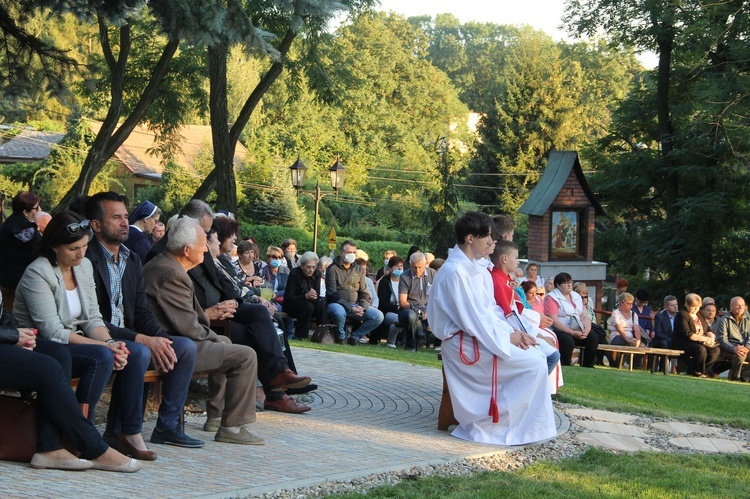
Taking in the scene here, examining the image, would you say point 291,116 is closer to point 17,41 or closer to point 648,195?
point 648,195

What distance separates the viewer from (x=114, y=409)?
6.56 m

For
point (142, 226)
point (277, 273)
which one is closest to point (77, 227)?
point (142, 226)

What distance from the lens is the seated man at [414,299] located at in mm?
16328

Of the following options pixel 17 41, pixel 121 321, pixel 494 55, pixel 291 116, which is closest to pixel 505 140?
pixel 291 116

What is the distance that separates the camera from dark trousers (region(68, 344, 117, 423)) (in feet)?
20.2

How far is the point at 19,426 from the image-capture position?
19.5ft

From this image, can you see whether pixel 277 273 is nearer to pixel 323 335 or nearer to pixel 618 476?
pixel 323 335

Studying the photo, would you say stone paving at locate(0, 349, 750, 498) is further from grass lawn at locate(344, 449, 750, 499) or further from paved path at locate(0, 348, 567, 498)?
grass lawn at locate(344, 449, 750, 499)

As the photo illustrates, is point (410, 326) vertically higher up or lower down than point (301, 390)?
higher up

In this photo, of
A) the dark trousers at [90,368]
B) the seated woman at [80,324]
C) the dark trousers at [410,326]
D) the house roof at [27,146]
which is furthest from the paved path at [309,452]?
the house roof at [27,146]

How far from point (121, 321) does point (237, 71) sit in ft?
154

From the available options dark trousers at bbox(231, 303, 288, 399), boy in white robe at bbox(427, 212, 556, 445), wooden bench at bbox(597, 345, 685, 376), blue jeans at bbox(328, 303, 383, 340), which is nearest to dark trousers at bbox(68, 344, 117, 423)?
dark trousers at bbox(231, 303, 288, 399)

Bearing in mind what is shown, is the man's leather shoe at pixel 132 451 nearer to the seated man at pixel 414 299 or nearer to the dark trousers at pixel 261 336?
the dark trousers at pixel 261 336

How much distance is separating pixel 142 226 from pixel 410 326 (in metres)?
7.49
